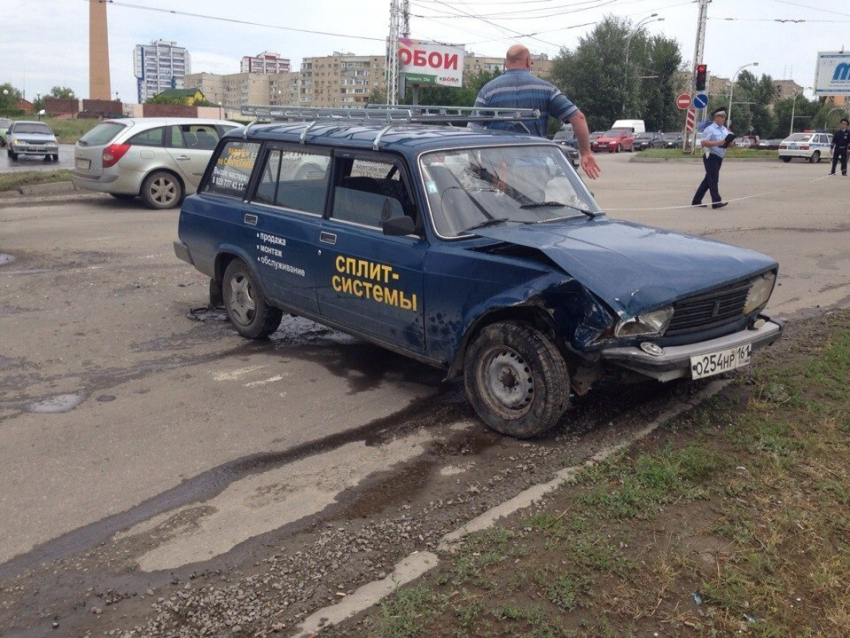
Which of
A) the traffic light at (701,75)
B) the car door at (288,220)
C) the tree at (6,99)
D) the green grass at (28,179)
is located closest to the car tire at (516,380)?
the car door at (288,220)

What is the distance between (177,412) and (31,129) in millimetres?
32578

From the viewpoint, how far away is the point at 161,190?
589 inches

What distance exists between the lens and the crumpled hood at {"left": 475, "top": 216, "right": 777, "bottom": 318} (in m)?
4.34

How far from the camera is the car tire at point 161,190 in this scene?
14.8 m

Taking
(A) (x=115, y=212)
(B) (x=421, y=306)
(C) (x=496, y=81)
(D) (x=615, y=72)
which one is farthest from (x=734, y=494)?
(D) (x=615, y=72)

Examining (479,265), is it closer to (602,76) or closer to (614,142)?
(614,142)

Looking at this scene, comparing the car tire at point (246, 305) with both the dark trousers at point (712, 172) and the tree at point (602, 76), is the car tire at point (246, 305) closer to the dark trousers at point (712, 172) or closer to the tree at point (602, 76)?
the dark trousers at point (712, 172)

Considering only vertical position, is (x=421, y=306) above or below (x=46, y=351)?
above

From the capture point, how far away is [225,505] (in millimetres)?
4105

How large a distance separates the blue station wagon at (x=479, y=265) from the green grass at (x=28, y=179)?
12270 millimetres

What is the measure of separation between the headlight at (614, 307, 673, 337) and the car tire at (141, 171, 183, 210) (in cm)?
1218

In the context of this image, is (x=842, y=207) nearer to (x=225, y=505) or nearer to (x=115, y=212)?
(x=115, y=212)

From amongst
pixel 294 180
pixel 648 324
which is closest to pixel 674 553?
pixel 648 324

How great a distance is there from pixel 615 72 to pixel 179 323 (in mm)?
66613
